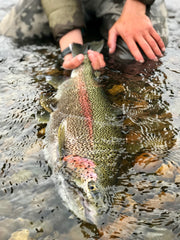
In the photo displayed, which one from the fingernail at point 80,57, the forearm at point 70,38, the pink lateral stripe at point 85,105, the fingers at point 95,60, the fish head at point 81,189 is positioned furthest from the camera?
the forearm at point 70,38

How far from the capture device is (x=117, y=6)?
406 cm

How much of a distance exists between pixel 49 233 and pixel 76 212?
22 cm

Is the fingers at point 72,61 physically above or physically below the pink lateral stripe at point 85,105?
above

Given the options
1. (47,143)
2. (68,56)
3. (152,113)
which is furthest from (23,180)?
(68,56)

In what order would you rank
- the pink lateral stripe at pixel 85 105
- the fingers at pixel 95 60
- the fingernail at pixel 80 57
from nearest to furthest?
the pink lateral stripe at pixel 85 105 → the fingernail at pixel 80 57 → the fingers at pixel 95 60

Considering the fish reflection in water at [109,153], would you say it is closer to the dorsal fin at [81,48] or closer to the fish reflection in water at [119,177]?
the fish reflection in water at [119,177]

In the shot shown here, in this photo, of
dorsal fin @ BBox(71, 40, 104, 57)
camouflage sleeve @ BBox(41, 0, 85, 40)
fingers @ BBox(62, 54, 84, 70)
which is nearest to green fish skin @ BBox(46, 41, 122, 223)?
fingers @ BBox(62, 54, 84, 70)

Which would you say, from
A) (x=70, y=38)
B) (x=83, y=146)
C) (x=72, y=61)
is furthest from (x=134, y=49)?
(x=83, y=146)

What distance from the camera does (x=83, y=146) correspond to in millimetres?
2217

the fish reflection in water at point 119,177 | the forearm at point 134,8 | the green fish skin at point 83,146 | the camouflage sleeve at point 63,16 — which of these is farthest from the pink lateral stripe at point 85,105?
the forearm at point 134,8

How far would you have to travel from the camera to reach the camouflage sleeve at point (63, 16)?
12.5 ft

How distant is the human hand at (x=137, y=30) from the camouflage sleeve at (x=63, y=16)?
639 millimetres

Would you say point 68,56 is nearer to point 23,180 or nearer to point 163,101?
point 163,101

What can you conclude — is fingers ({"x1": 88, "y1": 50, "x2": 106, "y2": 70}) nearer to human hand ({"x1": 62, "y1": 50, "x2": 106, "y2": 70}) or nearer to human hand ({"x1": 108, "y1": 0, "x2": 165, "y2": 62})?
human hand ({"x1": 62, "y1": 50, "x2": 106, "y2": 70})
